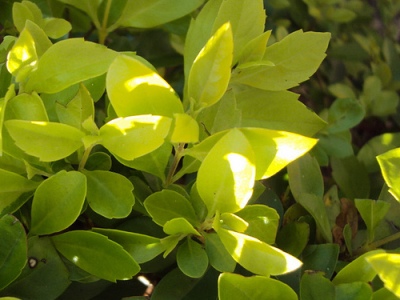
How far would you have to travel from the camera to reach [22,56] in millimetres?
371

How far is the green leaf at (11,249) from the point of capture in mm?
371

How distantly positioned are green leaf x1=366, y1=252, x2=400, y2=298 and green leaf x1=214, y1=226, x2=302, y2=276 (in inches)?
1.8

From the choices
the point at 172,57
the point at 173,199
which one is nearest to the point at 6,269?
the point at 173,199

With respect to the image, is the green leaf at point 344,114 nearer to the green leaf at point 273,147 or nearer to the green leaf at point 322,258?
the green leaf at point 322,258

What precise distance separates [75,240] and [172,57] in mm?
407

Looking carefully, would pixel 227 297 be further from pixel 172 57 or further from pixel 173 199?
pixel 172 57

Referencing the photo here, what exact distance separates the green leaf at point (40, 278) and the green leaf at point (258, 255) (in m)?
0.13

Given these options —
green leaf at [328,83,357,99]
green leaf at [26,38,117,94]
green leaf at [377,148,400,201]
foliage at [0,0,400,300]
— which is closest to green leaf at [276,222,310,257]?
foliage at [0,0,400,300]

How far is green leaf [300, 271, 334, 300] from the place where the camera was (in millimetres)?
381

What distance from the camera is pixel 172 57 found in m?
0.75

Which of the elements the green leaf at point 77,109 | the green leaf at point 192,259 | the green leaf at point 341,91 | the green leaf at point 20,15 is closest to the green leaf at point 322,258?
the green leaf at point 192,259

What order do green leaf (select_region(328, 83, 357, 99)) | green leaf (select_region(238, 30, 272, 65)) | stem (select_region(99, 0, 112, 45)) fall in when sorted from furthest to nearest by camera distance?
green leaf (select_region(328, 83, 357, 99))
stem (select_region(99, 0, 112, 45))
green leaf (select_region(238, 30, 272, 65))

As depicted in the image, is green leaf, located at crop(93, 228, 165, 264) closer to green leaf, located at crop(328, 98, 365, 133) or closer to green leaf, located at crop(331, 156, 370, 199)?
green leaf, located at crop(331, 156, 370, 199)

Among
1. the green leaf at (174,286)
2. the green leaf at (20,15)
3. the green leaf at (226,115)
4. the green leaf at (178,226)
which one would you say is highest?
the green leaf at (20,15)
